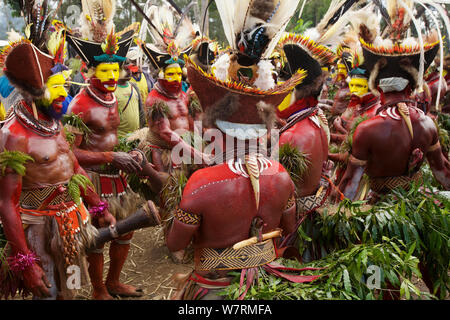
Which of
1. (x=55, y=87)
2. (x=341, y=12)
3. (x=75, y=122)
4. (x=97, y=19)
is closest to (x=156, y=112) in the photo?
(x=97, y=19)

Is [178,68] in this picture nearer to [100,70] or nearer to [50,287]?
[100,70]

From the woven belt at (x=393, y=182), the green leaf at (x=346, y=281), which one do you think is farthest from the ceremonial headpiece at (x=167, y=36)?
the green leaf at (x=346, y=281)

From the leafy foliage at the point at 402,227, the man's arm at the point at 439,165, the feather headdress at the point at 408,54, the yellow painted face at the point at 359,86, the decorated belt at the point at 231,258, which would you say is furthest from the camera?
the yellow painted face at the point at 359,86

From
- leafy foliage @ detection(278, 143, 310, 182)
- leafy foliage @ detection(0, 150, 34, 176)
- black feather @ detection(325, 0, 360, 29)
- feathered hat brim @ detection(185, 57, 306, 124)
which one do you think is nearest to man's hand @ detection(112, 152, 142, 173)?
leafy foliage @ detection(0, 150, 34, 176)

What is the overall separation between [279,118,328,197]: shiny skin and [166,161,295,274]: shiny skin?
3.56 ft

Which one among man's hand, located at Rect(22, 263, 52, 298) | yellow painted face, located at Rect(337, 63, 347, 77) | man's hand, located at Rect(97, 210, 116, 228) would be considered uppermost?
man's hand, located at Rect(22, 263, 52, 298)

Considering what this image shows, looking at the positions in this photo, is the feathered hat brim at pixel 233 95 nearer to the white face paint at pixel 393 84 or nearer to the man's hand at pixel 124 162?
the man's hand at pixel 124 162

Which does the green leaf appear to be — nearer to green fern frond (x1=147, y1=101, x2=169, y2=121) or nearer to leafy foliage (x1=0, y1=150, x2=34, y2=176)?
leafy foliage (x1=0, y1=150, x2=34, y2=176)

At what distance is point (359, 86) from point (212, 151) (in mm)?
3797

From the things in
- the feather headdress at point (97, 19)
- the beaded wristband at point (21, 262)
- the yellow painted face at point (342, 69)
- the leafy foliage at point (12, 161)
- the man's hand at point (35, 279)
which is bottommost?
the yellow painted face at point (342, 69)

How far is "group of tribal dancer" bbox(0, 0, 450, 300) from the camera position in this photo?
2525mm

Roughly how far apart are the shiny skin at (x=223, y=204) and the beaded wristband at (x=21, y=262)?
107 centimetres

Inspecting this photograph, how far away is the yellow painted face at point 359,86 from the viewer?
18.6ft

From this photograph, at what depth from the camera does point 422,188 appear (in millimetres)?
3939
